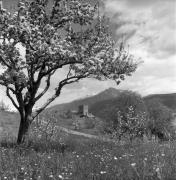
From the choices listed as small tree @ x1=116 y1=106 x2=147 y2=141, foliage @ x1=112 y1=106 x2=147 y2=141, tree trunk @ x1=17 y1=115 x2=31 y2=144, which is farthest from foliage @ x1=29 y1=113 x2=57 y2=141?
small tree @ x1=116 y1=106 x2=147 y2=141

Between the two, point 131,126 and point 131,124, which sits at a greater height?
point 131,124

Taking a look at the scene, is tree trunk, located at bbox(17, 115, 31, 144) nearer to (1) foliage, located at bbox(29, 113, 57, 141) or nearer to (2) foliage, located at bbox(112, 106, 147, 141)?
(1) foliage, located at bbox(29, 113, 57, 141)

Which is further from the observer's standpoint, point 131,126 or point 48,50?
point 131,126

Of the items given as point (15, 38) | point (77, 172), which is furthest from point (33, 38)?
point (77, 172)

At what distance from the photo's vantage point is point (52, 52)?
16.1 metres

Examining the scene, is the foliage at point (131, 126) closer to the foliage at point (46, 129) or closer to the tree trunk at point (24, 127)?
the foliage at point (46, 129)

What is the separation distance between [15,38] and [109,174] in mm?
9727

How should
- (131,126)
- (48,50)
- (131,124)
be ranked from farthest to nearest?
(131,124)
(131,126)
(48,50)

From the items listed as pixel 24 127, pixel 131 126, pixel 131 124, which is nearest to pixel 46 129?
pixel 24 127

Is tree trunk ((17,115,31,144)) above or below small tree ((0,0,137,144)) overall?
below

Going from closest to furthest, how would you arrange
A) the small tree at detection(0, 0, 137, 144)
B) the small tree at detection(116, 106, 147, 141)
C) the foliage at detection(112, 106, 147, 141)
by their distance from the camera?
the small tree at detection(0, 0, 137, 144), the foliage at detection(112, 106, 147, 141), the small tree at detection(116, 106, 147, 141)

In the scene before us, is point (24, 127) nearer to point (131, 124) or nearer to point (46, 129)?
point (46, 129)

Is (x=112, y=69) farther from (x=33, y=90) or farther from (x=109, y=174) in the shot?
(x=109, y=174)

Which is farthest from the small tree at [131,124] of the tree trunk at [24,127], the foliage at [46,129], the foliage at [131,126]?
the tree trunk at [24,127]
